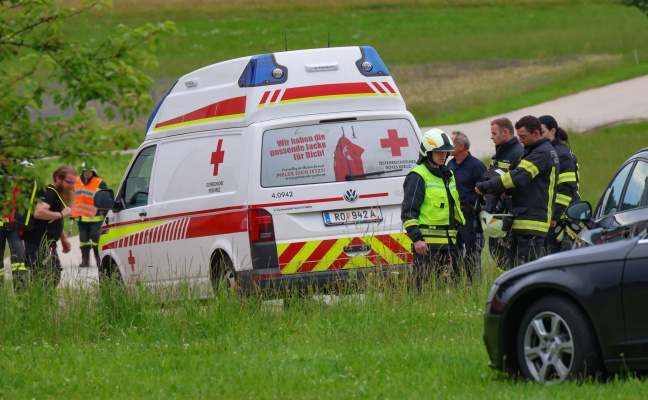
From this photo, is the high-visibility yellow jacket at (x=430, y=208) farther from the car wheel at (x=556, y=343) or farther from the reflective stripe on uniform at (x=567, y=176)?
the car wheel at (x=556, y=343)

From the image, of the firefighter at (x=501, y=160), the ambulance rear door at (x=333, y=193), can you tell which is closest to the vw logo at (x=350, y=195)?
the ambulance rear door at (x=333, y=193)

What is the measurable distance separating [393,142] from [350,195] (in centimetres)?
72

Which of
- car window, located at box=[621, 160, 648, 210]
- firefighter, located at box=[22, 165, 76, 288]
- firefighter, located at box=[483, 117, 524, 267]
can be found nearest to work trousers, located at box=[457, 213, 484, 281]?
firefighter, located at box=[483, 117, 524, 267]

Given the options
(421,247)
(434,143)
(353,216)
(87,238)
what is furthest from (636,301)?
(87,238)

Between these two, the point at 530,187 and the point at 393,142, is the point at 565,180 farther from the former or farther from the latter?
the point at 393,142

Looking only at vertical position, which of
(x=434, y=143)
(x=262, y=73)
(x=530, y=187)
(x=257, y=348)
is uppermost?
(x=262, y=73)

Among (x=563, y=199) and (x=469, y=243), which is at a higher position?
(x=563, y=199)

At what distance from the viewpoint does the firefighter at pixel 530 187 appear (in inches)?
432

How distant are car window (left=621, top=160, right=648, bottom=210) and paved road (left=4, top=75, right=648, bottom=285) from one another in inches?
761

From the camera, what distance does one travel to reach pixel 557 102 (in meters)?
36.2

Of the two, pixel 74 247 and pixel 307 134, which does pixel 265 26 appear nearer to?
pixel 74 247

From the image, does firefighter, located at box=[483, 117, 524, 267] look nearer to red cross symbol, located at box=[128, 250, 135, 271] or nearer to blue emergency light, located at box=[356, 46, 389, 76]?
blue emergency light, located at box=[356, 46, 389, 76]

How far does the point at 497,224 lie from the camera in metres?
11.1

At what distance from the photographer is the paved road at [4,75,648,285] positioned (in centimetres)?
3127
